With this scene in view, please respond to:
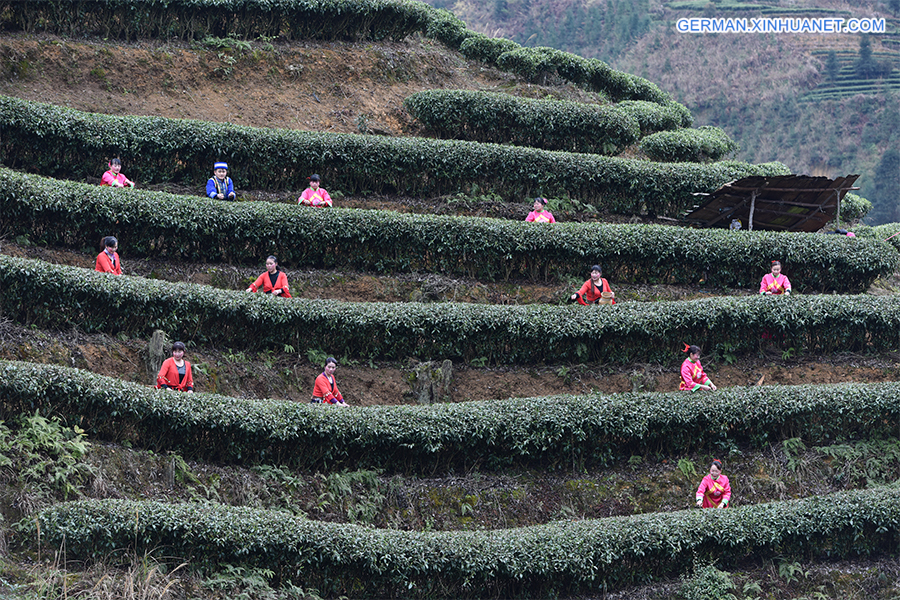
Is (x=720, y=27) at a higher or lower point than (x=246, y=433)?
higher

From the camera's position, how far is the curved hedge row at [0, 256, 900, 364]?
14.6m

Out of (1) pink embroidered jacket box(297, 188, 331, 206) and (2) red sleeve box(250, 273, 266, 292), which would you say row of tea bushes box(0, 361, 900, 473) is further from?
(1) pink embroidered jacket box(297, 188, 331, 206)

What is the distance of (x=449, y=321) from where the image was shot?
16422mm

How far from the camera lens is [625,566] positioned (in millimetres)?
12875

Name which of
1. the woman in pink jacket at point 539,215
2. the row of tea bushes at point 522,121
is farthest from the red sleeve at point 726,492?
the row of tea bushes at point 522,121

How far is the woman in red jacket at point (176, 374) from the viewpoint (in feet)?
44.5

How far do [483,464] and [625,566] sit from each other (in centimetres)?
291

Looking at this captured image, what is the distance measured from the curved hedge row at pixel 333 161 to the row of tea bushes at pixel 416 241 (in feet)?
7.90

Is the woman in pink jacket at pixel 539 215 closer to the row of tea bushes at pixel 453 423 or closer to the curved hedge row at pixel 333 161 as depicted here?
the curved hedge row at pixel 333 161

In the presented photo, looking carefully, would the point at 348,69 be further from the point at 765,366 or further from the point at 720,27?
the point at 720,27

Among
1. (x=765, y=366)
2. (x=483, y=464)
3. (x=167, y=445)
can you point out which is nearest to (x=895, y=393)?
(x=765, y=366)

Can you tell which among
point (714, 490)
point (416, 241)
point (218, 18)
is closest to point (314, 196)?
point (416, 241)

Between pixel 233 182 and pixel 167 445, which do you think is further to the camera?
pixel 233 182

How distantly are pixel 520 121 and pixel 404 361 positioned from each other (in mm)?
10076
